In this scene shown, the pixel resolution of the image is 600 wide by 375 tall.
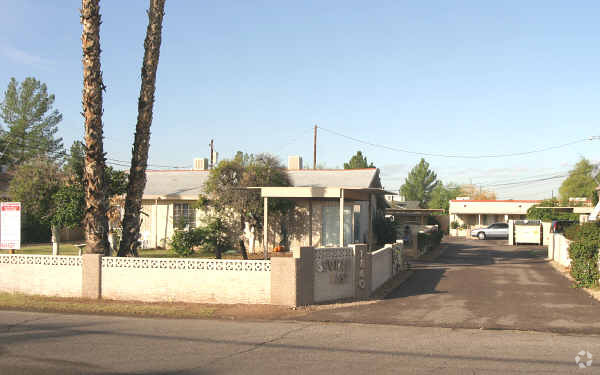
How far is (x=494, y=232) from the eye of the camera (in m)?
48.4

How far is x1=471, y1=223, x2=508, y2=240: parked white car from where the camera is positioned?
4794cm

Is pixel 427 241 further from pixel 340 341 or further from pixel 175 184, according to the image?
pixel 340 341

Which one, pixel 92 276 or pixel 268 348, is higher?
pixel 92 276

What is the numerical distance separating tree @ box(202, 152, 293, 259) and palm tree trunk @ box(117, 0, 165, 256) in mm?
6317

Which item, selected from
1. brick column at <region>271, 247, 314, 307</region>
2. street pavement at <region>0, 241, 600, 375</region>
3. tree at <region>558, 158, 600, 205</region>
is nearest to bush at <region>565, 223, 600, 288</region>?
street pavement at <region>0, 241, 600, 375</region>

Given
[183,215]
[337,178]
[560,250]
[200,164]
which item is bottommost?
[560,250]

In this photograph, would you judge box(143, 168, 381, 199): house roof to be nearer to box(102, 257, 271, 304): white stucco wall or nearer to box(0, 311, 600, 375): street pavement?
box(102, 257, 271, 304): white stucco wall

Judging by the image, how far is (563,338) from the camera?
31.8 feet

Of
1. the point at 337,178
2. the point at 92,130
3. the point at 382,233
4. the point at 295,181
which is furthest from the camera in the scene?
the point at 382,233

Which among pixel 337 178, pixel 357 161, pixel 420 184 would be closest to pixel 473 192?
pixel 420 184

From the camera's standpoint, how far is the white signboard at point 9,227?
15367 mm

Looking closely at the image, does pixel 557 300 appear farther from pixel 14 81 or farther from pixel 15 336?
pixel 14 81

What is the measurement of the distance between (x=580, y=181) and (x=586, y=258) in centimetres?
6274

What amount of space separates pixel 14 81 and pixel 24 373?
6409 centimetres
